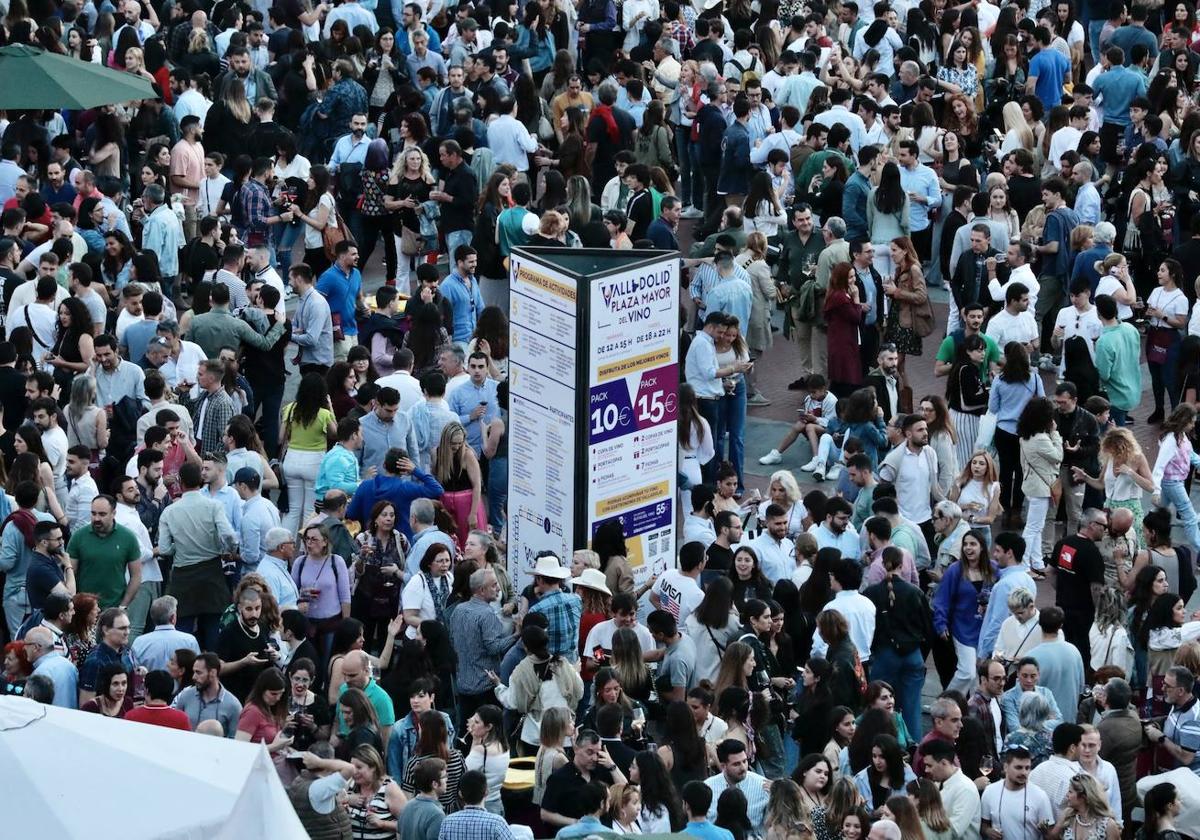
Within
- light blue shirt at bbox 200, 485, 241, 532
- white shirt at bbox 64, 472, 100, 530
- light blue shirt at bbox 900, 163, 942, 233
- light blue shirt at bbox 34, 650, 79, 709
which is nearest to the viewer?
light blue shirt at bbox 34, 650, 79, 709

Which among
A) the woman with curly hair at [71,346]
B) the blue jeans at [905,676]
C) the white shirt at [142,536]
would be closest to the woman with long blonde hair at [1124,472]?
the blue jeans at [905,676]

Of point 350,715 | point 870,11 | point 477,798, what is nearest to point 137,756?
point 477,798

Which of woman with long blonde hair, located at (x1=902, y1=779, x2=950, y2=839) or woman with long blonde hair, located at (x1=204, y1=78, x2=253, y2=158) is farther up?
woman with long blonde hair, located at (x1=204, y1=78, x2=253, y2=158)

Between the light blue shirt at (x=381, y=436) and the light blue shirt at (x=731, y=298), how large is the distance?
3294 mm

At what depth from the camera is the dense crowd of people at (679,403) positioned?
40.3 feet

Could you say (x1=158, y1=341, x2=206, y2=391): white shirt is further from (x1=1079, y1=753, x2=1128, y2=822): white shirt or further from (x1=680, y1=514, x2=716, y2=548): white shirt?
(x1=1079, y1=753, x2=1128, y2=822): white shirt

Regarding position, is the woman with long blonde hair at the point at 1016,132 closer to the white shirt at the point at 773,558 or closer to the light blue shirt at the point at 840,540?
the light blue shirt at the point at 840,540

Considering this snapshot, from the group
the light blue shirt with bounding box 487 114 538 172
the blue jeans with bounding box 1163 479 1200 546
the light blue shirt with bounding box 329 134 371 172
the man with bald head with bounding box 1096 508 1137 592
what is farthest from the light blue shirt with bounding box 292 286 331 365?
the blue jeans with bounding box 1163 479 1200 546

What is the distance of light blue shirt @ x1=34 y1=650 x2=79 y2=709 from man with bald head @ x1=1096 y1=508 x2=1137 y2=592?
6362mm

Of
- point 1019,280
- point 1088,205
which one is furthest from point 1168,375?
point 1088,205

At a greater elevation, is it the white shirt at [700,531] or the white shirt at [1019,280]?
the white shirt at [1019,280]

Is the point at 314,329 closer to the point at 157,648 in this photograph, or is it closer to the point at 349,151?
→ the point at 349,151

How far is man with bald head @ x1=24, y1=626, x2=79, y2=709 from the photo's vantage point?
12578 mm

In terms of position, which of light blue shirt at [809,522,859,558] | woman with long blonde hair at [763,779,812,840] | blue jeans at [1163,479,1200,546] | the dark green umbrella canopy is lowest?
blue jeans at [1163,479,1200,546]
